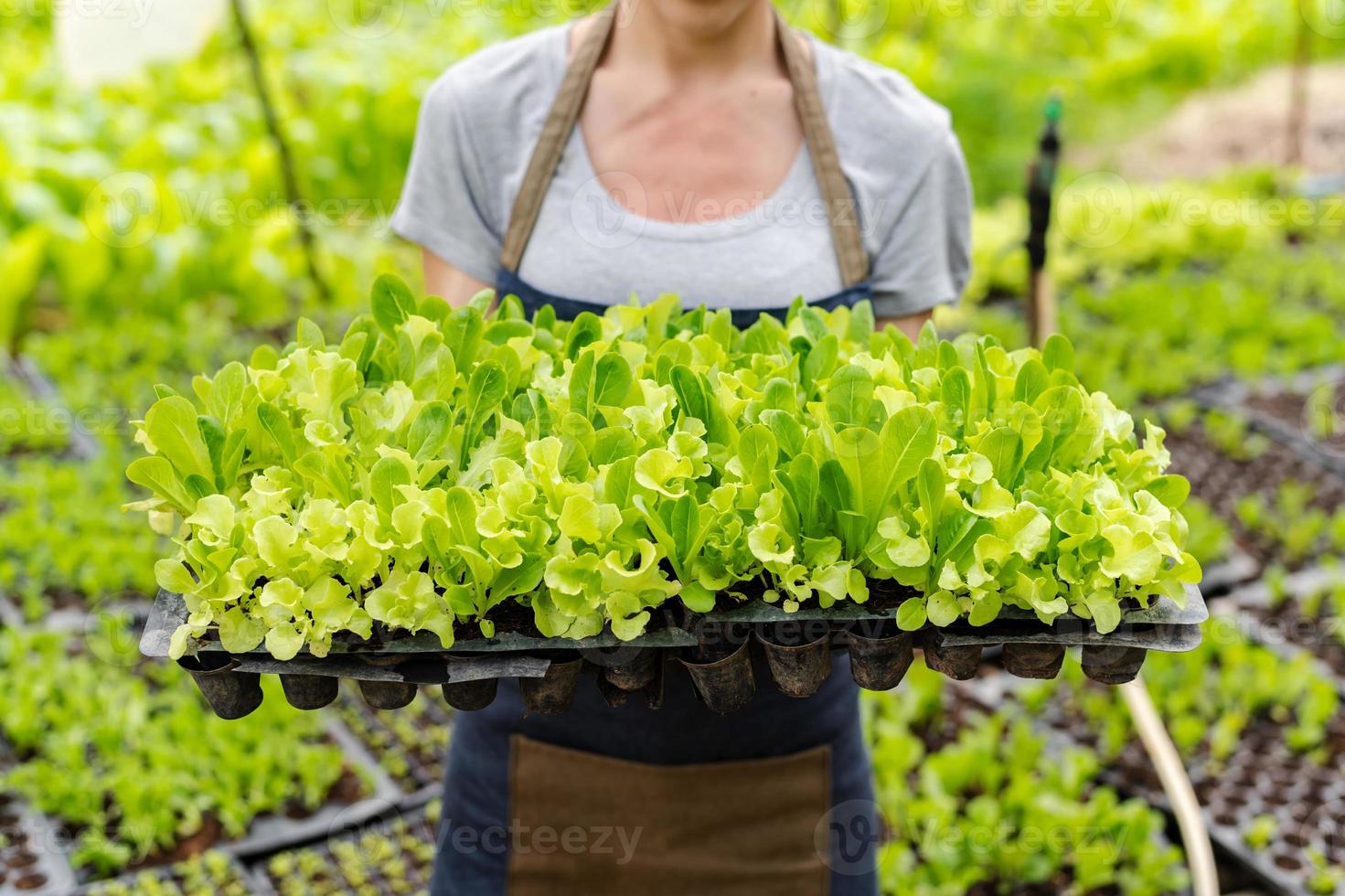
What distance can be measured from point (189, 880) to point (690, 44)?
1734 millimetres

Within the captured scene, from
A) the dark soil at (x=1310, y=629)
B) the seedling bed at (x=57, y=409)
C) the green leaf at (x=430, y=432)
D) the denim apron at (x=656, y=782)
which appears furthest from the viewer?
the seedling bed at (x=57, y=409)

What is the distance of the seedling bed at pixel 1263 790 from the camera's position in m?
2.44

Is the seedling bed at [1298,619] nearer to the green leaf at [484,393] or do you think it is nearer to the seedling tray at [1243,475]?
the seedling tray at [1243,475]

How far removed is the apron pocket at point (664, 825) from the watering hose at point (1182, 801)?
3.05ft

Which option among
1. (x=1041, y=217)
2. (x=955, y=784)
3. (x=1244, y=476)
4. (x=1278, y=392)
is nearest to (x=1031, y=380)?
(x=1041, y=217)

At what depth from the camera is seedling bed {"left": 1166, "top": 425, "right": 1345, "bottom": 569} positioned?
143 inches

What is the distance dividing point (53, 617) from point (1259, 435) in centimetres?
342

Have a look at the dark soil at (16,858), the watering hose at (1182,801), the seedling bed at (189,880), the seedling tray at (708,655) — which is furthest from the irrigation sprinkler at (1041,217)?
the dark soil at (16,858)

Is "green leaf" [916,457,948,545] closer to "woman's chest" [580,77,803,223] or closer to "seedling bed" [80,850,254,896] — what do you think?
"woman's chest" [580,77,803,223]

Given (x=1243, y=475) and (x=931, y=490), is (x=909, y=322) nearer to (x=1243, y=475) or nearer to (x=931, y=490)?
(x=931, y=490)

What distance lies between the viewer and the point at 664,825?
162cm

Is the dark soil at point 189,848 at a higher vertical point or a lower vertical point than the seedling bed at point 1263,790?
higher

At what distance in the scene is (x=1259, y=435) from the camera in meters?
3.97

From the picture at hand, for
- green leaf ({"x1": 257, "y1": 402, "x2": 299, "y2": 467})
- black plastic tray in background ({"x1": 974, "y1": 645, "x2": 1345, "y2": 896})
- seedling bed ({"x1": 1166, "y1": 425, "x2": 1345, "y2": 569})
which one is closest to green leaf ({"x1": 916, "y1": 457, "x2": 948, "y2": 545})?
green leaf ({"x1": 257, "y1": 402, "x2": 299, "y2": 467})
